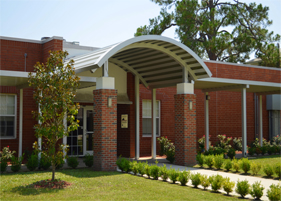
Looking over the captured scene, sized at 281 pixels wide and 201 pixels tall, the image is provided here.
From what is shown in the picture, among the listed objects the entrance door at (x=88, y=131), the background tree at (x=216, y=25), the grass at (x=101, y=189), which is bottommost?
the grass at (x=101, y=189)

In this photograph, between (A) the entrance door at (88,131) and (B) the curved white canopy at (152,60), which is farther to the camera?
(A) the entrance door at (88,131)

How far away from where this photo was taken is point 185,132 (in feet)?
44.4

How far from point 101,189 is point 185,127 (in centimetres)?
555

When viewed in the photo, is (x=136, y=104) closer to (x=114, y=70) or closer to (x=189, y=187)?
(x=114, y=70)

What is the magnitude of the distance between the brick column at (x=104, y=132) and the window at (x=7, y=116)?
4.82 metres

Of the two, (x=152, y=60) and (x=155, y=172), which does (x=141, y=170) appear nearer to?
(x=155, y=172)

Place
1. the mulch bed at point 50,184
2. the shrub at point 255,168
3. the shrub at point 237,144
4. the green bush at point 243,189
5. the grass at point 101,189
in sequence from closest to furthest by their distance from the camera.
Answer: the grass at point 101,189
the green bush at point 243,189
the mulch bed at point 50,184
the shrub at point 255,168
the shrub at point 237,144

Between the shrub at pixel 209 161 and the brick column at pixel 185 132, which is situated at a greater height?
the brick column at pixel 185 132

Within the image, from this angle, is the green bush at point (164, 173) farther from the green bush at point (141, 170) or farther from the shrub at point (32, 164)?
the shrub at point (32, 164)

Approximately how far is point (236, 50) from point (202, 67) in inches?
634

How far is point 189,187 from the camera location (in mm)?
9453

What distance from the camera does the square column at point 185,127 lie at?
13508mm

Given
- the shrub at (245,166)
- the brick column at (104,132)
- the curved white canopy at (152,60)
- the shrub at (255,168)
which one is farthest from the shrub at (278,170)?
the brick column at (104,132)

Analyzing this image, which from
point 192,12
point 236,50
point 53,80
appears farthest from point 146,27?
point 53,80
